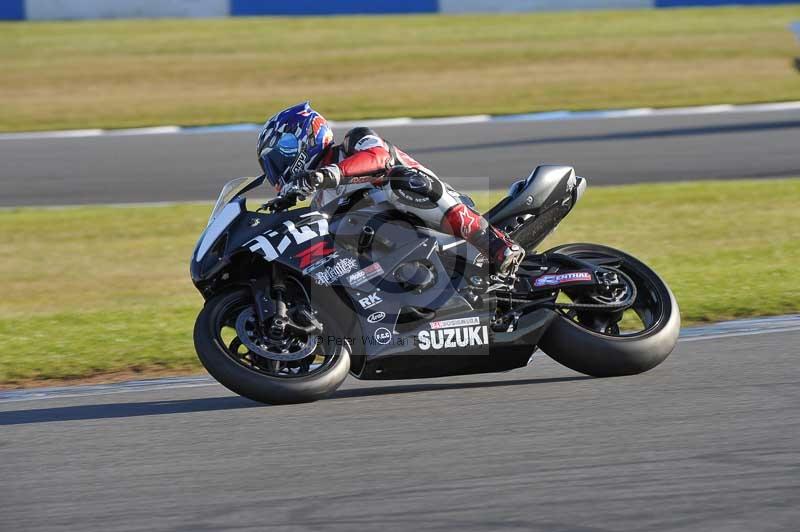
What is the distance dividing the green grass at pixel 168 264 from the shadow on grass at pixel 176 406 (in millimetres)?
988

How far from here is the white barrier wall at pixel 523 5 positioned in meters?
34.3

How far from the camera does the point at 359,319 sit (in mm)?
5777

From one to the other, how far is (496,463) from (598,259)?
1951 mm

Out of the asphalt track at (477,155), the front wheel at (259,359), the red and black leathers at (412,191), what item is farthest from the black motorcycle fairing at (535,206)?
the asphalt track at (477,155)

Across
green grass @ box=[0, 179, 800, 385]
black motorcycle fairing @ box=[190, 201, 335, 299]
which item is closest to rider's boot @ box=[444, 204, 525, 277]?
black motorcycle fairing @ box=[190, 201, 335, 299]

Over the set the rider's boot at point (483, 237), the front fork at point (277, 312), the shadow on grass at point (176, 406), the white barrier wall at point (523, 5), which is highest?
the rider's boot at point (483, 237)

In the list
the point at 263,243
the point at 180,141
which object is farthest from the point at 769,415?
the point at 180,141

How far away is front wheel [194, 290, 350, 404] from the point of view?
552 centimetres

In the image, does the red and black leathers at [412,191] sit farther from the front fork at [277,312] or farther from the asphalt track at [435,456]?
the asphalt track at [435,456]

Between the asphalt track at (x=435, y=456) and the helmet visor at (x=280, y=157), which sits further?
the helmet visor at (x=280, y=157)

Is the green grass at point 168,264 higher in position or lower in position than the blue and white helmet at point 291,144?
lower

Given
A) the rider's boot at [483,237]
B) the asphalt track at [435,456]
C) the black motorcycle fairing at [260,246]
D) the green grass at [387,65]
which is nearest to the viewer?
the asphalt track at [435,456]

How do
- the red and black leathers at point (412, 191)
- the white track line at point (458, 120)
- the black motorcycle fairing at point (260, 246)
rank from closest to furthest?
the black motorcycle fairing at point (260, 246) → the red and black leathers at point (412, 191) → the white track line at point (458, 120)

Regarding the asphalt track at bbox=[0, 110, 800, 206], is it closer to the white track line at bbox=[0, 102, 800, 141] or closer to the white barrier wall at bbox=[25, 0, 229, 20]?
the white track line at bbox=[0, 102, 800, 141]
